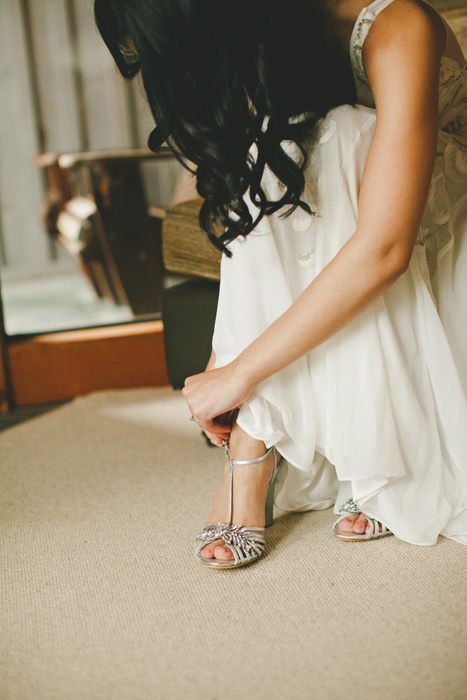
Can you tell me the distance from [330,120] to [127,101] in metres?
1.42

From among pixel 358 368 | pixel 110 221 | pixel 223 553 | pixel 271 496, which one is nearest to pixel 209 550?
pixel 223 553

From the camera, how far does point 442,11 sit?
1.55 metres

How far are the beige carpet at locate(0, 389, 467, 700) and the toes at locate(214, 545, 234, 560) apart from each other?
3cm

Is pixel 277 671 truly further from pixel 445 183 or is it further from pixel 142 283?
pixel 142 283

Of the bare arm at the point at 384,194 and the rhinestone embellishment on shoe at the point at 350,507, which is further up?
the bare arm at the point at 384,194

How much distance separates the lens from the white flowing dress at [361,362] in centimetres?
82

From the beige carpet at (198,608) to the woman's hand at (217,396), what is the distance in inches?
7.0

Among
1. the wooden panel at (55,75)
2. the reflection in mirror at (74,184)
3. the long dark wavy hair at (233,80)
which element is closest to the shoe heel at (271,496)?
the long dark wavy hair at (233,80)

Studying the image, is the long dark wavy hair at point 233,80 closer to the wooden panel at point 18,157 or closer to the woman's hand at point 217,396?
the woman's hand at point 217,396

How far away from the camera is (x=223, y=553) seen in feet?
2.70

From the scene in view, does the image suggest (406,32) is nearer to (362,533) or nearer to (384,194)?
(384,194)

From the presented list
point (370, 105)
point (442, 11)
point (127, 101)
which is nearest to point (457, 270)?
point (370, 105)

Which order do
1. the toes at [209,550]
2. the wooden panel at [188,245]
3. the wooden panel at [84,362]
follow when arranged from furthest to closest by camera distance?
1. the wooden panel at [84,362]
2. the wooden panel at [188,245]
3. the toes at [209,550]

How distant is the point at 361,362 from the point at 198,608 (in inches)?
14.1
